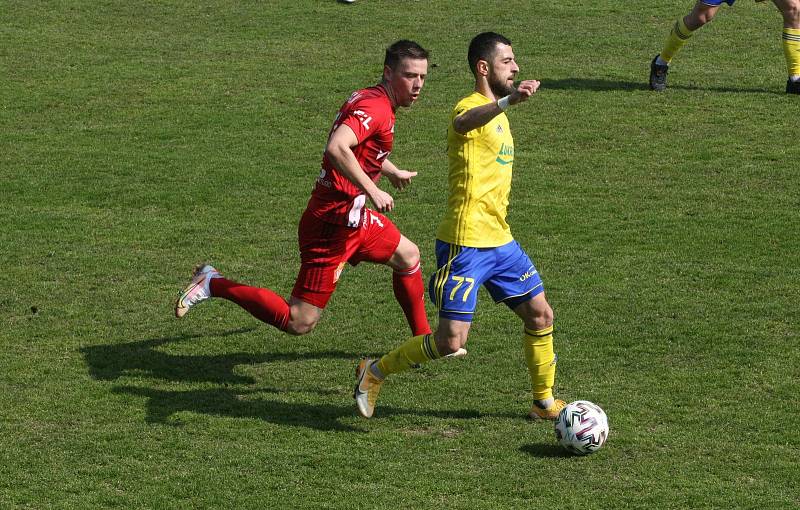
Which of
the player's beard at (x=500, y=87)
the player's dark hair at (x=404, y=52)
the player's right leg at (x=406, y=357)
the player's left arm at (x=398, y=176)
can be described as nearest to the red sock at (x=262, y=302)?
the player's right leg at (x=406, y=357)

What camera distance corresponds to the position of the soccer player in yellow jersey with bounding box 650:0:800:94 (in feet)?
49.9

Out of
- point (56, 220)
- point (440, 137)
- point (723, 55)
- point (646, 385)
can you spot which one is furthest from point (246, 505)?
point (723, 55)

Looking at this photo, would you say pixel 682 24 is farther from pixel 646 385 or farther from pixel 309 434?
pixel 309 434

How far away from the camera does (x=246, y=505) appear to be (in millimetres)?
6828

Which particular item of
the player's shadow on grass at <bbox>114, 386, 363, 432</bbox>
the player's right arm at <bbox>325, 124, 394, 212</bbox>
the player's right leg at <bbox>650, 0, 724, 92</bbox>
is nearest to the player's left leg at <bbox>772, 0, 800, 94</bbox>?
the player's right leg at <bbox>650, 0, 724, 92</bbox>

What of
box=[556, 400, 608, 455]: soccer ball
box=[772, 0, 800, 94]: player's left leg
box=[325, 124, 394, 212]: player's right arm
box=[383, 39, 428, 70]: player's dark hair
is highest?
box=[772, 0, 800, 94]: player's left leg

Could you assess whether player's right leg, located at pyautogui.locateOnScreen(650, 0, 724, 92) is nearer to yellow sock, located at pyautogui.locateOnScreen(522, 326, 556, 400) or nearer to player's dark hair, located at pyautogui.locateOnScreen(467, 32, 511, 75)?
player's dark hair, located at pyautogui.locateOnScreen(467, 32, 511, 75)

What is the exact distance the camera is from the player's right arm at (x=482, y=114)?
22.3 feet

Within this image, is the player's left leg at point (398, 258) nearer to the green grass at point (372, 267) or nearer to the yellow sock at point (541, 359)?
the green grass at point (372, 267)

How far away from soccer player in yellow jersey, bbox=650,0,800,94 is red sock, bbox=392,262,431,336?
25.7 ft

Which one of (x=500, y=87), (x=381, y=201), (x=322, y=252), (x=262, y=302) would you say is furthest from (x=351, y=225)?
(x=500, y=87)

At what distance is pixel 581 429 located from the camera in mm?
7270

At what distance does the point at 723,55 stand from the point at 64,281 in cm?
1073

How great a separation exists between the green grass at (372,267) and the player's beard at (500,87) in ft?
7.05
